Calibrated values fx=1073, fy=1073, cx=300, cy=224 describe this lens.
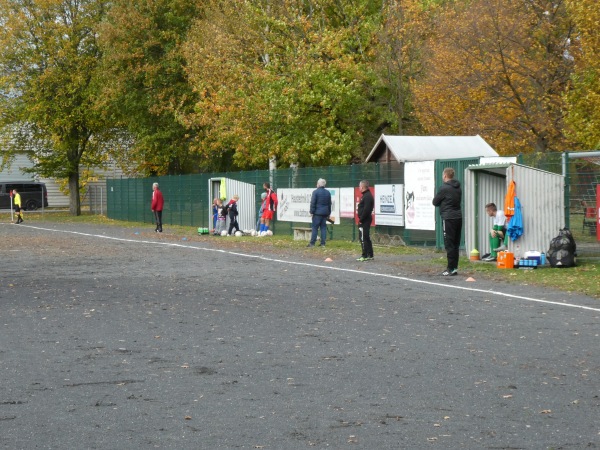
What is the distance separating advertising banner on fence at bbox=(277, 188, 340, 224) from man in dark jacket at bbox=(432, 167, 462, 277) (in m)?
11.6

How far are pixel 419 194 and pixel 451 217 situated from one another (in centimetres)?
679

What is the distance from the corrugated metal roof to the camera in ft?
90.6

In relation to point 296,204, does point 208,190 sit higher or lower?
higher

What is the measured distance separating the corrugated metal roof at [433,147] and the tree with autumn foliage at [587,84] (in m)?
4.47

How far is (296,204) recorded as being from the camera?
1308 inches

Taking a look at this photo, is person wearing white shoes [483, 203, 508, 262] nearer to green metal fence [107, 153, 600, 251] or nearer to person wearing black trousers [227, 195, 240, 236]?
green metal fence [107, 153, 600, 251]

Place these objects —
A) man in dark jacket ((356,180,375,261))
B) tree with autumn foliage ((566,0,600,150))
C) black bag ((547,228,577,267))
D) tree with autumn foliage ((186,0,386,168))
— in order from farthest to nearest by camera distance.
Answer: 1. tree with autumn foliage ((186,0,386,168))
2. tree with autumn foliage ((566,0,600,150))
3. man in dark jacket ((356,180,375,261))
4. black bag ((547,228,577,267))

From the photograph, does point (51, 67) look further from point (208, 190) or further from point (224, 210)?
point (224, 210)

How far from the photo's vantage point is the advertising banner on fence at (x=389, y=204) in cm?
2669

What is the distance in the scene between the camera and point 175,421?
700cm

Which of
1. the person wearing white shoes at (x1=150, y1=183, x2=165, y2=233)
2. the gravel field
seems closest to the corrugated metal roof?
the gravel field

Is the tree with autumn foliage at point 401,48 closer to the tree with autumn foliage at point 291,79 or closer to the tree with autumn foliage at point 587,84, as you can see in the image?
the tree with autumn foliage at point 291,79

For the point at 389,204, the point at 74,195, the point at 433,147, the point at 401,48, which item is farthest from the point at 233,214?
the point at 74,195

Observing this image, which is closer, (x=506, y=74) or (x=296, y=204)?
(x=296, y=204)
